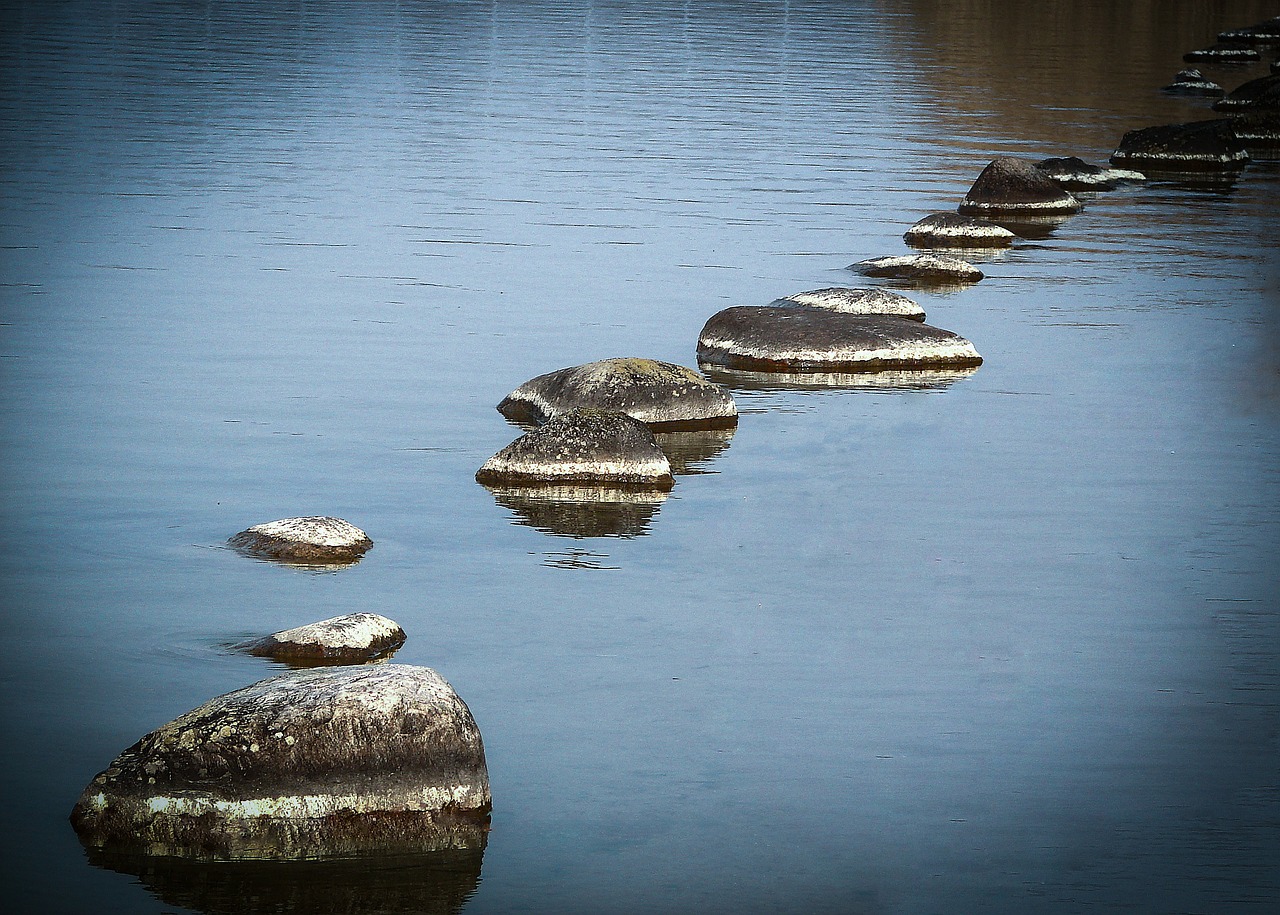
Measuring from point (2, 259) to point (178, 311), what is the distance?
3.65 meters

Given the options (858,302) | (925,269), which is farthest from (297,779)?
(925,269)

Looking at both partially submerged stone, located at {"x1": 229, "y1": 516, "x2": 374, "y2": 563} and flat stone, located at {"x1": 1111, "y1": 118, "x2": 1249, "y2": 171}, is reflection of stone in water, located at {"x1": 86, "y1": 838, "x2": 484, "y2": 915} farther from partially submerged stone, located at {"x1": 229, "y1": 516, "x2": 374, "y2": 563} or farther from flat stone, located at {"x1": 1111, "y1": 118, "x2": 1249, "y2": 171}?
flat stone, located at {"x1": 1111, "y1": 118, "x2": 1249, "y2": 171}

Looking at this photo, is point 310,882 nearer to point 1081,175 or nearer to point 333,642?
point 333,642

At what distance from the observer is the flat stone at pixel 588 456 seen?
1188 centimetres

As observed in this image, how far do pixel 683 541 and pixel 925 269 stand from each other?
10.3 metres

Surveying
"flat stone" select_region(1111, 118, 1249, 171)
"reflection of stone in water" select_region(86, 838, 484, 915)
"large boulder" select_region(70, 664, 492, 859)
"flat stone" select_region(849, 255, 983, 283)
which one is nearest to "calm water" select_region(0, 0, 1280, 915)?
"reflection of stone in water" select_region(86, 838, 484, 915)

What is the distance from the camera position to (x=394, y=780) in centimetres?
705

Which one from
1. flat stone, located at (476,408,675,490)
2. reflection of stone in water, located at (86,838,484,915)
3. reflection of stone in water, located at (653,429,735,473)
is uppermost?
flat stone, located at (476,408,675,490)

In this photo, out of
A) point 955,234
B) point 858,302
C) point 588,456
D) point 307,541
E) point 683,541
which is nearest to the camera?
point 307,541

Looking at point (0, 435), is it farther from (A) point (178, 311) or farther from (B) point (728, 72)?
(B) point (728, 72)

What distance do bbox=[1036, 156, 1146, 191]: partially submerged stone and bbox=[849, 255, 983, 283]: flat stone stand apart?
794 cm

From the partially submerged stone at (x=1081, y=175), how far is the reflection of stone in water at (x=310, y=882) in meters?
22.6

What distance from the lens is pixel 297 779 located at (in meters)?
6.95

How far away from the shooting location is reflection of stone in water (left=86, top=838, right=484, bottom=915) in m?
6.68
